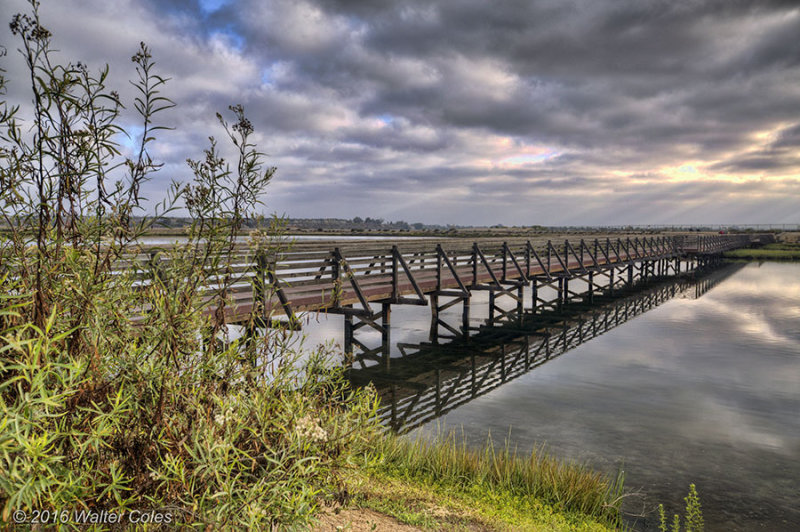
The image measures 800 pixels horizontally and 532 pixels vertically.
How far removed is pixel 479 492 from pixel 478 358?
30.3ft

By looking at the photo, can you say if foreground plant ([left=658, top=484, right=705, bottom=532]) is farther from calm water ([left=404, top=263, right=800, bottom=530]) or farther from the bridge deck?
the bridge deck

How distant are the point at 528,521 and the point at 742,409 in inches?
330

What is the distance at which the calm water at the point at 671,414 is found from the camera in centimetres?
760

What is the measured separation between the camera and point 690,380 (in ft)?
Result: 44.8

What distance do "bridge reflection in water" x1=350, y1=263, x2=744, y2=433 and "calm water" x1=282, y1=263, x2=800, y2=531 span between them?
463 millimetres

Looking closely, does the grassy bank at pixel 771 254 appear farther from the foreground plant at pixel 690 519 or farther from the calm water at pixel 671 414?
the foreground plant at pixel 690 519

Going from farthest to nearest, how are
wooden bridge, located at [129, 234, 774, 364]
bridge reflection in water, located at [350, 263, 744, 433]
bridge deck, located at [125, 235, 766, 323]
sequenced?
wooden bridge, located at [129, 234, 774, 364] → bridge deck, located at [125, 235, 766, 323] → bridge reflection in water, located at [350, 263, 744, 433]

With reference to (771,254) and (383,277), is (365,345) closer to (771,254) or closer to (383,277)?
(383,277)

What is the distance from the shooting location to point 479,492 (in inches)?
259

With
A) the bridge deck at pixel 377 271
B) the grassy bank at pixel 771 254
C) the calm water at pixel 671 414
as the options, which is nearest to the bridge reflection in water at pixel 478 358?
the calm water at pixel 671 414

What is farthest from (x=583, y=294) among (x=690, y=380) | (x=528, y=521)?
(x=528, y=521)

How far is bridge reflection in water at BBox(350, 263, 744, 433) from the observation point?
11.6 m

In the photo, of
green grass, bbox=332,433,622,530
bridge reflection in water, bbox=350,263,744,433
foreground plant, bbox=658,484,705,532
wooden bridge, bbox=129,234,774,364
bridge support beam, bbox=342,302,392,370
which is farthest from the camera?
bridge support beam, bbox=342,302,392,370

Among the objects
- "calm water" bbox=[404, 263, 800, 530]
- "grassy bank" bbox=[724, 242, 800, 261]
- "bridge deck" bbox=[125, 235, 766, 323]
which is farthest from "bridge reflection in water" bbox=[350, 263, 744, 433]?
"grassy bank" bbox=[724, 242, 800, 261]
